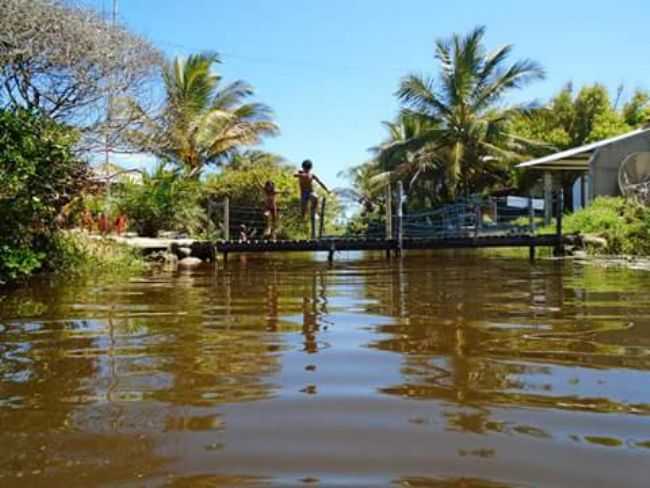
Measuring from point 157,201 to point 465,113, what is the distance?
11875 millimetres

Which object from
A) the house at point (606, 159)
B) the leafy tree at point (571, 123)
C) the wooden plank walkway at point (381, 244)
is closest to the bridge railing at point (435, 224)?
the wooden plank walkway at point (381, 244)

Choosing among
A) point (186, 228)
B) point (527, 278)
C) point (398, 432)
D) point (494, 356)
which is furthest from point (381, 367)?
point (186, 228)

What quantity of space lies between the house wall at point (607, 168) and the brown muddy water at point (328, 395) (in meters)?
14.6

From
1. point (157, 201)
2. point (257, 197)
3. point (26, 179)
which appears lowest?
point (26, 179)

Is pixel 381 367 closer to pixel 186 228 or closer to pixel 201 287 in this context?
pixel 201 287

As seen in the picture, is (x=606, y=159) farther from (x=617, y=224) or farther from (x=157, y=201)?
(x=157, y=201)

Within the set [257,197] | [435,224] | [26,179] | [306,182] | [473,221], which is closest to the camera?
[26,179]

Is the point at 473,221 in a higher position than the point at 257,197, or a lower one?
lower

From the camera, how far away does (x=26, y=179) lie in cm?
→ 827

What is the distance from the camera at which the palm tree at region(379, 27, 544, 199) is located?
75.2 feet

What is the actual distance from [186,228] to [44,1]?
21.3 ft

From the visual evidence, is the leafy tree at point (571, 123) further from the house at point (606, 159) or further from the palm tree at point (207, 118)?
the palm tree at point (207, 118)

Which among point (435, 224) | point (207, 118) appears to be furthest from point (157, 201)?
point (435, 224)

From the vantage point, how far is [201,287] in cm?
818
